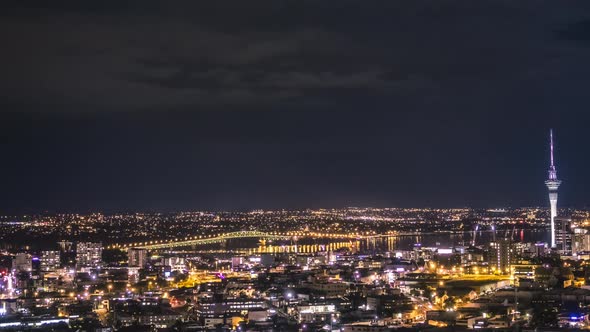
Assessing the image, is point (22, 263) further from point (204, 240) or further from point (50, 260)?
point (204, 240)

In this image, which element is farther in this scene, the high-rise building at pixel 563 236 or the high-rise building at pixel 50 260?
the high-rise building at pixel 563 236

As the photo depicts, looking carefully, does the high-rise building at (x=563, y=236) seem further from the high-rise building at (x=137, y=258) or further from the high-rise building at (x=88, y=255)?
the high-rise building at (x=88, y=255)

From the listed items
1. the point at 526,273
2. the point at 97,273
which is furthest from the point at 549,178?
the point at 97,273

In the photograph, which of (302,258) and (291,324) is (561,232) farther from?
(291,324)

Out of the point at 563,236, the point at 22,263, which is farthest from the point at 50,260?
the point at 563,236

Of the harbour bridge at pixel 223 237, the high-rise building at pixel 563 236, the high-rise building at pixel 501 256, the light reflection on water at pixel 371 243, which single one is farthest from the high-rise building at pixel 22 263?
the high-rise building at pixel 563 236

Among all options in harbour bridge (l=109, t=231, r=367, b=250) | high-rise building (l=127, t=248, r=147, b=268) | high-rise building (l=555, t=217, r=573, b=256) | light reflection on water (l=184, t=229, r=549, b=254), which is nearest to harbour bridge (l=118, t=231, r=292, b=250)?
harbour bridge (l=109, t=231, r=367, b=250)

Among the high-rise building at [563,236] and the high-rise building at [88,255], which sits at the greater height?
the high-rise building at [563,236]
